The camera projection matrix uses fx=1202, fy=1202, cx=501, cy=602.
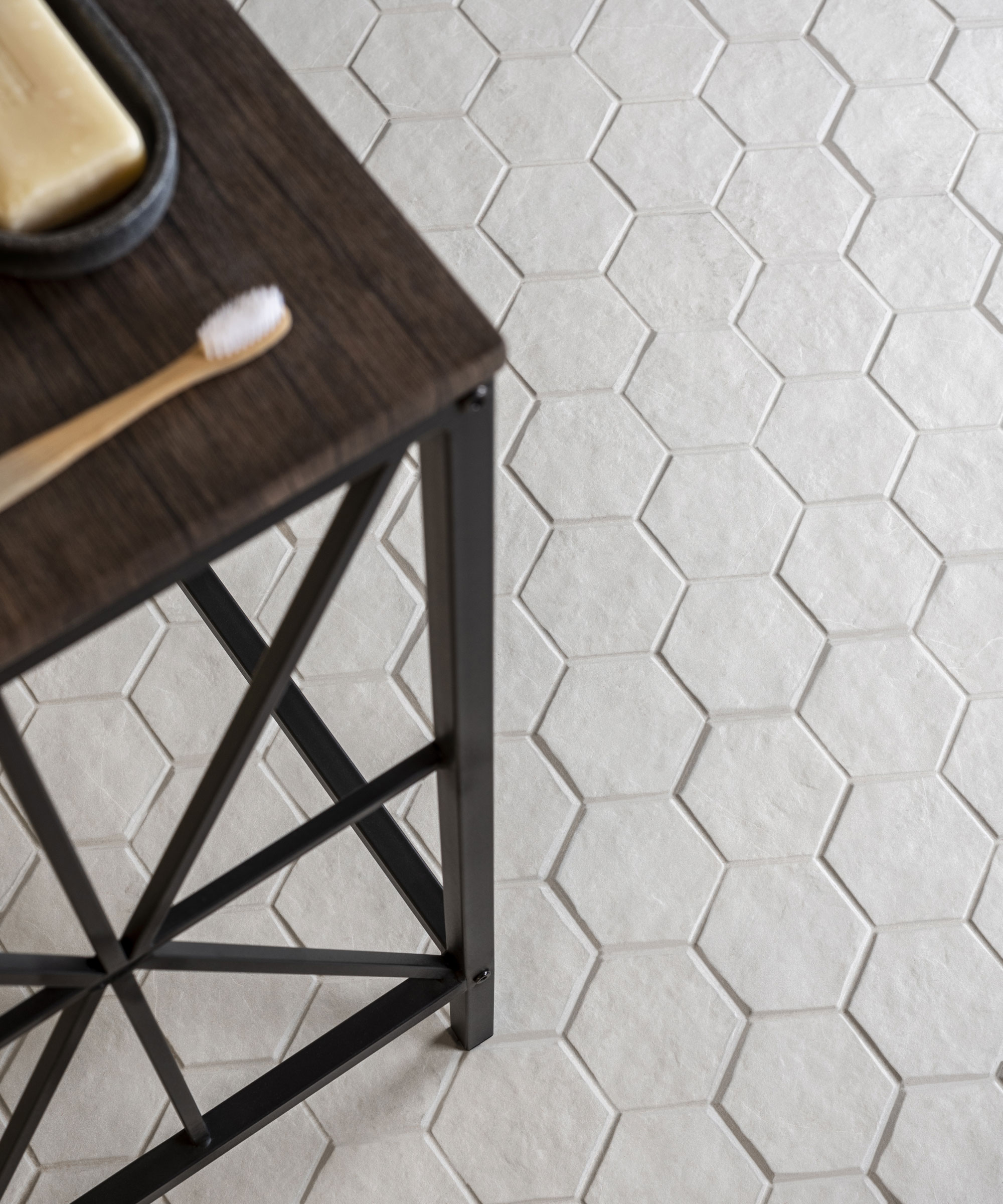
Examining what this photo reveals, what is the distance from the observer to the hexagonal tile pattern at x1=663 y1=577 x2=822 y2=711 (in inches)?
62.9

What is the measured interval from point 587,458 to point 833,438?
359 mm

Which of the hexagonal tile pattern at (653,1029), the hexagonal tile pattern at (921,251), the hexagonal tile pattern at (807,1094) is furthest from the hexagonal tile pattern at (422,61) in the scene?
the hexagonal tile pattern at (807,1094)

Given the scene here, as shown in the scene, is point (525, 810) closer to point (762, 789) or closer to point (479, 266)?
point (762, 789)

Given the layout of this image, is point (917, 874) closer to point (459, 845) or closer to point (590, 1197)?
point (590, 1197)

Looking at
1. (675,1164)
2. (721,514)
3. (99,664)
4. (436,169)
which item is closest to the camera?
(675,1164)

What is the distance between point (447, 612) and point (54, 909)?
0.96 meters

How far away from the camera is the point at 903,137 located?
1938mm

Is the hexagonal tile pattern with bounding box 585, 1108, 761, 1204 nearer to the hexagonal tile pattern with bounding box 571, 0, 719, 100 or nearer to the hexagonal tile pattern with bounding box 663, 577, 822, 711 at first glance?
the hexagonal tile pattern with bounding box 663, 577, 822, 711

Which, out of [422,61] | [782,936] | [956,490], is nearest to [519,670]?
[782,936]

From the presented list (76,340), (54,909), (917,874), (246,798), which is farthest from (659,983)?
(76,340)

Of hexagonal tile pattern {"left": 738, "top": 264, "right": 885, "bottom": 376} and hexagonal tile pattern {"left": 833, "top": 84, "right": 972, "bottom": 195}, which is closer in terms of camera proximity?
hexagonal tile pattern {"left": 738, "top": 264, "right": 885, "bottom": 376}

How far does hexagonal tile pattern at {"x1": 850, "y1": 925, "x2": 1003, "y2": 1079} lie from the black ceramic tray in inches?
49.8

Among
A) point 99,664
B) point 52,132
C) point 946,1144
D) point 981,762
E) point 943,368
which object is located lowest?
point 946,1144

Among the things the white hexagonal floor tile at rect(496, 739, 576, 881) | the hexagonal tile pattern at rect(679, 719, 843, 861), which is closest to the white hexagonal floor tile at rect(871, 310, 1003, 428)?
the hexagonal tile pattern at rect(679, 719, 843, 861)
